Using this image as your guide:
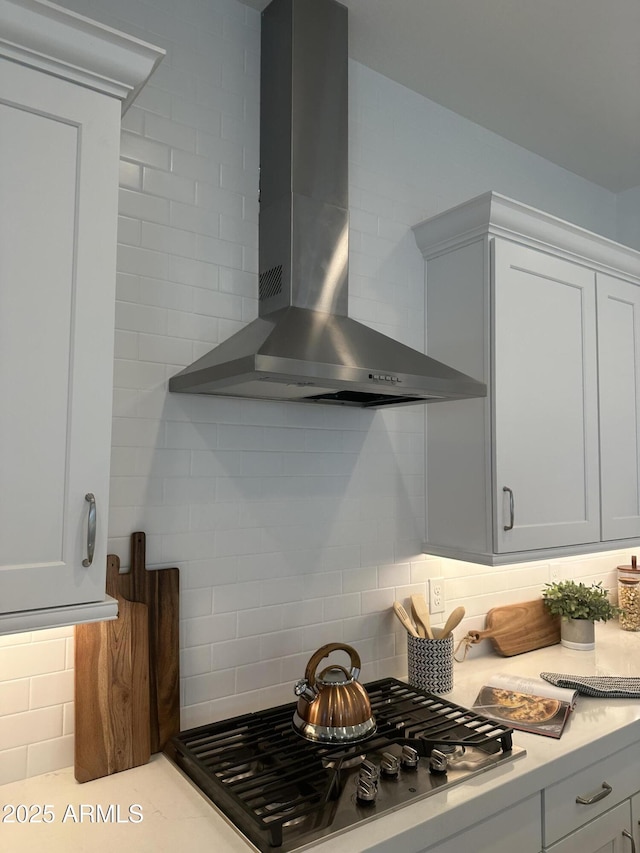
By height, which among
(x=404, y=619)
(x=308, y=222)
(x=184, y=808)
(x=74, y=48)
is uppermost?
(x=74, y=48)

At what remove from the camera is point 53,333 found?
121cm

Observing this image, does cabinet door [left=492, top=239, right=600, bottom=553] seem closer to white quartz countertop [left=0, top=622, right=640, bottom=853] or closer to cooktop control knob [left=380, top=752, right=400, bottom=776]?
white quartz countertop [left=0, top=622, right=640, bottom=853]

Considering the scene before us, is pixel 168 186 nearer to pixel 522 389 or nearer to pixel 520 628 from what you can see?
pixel 522 389

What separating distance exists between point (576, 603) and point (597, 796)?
2.91ft

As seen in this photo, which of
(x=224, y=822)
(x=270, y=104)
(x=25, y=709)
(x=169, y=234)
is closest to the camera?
(x=224, y=822)

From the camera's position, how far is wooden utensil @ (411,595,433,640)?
81.4 inches

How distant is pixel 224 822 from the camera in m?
1.32

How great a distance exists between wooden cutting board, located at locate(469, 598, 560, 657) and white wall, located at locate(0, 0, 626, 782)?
266 mm

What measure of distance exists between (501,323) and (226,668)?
4.45ft

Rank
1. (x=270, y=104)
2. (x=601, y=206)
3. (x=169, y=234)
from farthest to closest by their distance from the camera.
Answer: (x=601, y=206) < (x=270, y=104) < (x=169, y=234)

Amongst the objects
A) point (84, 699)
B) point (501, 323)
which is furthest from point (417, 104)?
point (84, 699)

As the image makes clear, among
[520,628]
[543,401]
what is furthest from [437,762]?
[543,401]

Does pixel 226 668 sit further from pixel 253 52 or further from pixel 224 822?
pixel 253 52

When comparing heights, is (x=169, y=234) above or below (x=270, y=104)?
below
